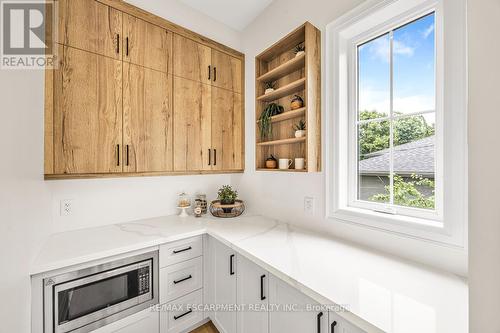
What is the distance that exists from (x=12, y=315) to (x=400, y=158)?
197cm

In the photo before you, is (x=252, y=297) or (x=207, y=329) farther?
(x=207, y=329)

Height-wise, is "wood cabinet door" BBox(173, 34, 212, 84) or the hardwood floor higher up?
"wood cabinet door" BBox(173, 34, 212, 84)

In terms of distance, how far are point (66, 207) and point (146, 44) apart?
1.34 meters

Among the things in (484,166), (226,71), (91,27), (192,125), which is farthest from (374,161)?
(91,27)

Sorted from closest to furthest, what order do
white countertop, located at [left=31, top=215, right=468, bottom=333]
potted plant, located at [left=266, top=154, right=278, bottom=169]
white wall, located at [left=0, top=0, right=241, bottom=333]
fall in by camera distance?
white countertop, located at [left=31, top=215, right=468, bottom=333], white wall, located at [left=0, top=0, right=241, bottom=333], potted plant, located at [left=266, top=154, right=278, bottom=169]

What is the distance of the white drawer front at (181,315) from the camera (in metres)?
1.50

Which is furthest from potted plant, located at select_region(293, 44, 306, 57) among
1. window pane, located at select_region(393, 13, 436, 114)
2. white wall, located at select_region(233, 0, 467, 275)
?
window pane, located at select_region(393, 13, 436, 114)

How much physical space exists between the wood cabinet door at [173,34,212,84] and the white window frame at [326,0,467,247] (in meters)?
1.04

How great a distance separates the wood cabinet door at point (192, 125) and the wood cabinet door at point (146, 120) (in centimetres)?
7

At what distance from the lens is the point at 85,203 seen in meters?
1.63

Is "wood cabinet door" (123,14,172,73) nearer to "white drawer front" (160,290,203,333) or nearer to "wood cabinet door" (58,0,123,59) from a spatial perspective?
"wood cabinet door" (58,0,123,59)

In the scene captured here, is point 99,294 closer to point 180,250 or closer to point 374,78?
point 180,250

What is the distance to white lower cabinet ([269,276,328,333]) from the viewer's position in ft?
3.05

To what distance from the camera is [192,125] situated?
1859 mm
